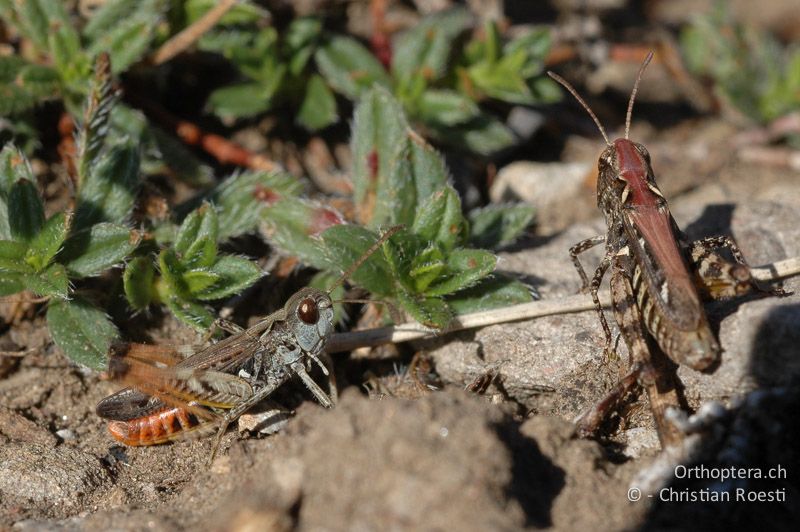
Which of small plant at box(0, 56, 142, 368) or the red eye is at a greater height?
small plant at box(0, 56, 142, 368)

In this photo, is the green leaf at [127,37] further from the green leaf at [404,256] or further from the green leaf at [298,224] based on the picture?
the green leaf at [404,256]

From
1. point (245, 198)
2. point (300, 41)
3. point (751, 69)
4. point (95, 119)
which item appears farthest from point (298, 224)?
point (751, 69)

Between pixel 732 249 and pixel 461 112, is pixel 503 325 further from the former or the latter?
pixel 461 112

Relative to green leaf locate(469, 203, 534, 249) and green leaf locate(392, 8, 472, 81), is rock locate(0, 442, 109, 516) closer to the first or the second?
green leaf locate(469, 203, 534, 249)

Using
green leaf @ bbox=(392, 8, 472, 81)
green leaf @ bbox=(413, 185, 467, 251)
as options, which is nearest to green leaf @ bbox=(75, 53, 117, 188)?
green leaf @ bbox=(413, 185, 467, 251)

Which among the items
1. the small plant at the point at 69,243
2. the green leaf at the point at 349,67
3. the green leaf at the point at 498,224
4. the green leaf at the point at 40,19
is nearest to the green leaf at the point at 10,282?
the small plant at the point at 69,243

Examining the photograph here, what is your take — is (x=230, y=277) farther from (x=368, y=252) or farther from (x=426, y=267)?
(x=426, y=267)
